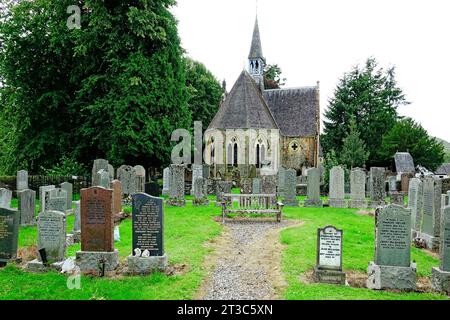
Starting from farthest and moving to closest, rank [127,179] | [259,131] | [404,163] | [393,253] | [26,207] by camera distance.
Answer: [259,131] → [404,163] → [127,179] → [26,207] → [393,253]

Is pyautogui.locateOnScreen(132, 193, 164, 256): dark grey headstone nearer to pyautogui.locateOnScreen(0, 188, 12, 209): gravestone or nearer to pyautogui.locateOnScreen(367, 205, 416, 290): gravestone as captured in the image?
pyautogui.locateOnScreen(367, 205, 416, 290): gravestone

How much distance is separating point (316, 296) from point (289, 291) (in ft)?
1.60

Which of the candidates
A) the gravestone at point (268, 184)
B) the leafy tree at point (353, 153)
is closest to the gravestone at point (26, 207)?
the gravestone at point (268, 184)

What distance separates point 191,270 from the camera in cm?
780

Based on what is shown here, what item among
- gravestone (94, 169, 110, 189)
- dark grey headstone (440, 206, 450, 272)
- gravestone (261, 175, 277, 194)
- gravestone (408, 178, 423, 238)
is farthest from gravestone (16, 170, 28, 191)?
dark grey headstone (440, 206, 450, 272)

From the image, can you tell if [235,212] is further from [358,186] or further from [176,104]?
[176,104]

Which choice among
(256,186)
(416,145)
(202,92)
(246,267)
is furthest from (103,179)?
(416,145)

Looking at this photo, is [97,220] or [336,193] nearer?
[97,220]

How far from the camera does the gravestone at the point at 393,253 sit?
6957 millimetres

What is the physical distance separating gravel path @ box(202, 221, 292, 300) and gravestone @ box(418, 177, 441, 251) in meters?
4.50

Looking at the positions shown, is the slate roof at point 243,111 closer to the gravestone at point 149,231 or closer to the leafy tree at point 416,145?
the leafy tree at point 416,145

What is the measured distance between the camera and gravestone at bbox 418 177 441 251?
10.4 metres

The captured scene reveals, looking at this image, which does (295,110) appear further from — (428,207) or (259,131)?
(428,207)

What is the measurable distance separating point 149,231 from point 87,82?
712 inches
